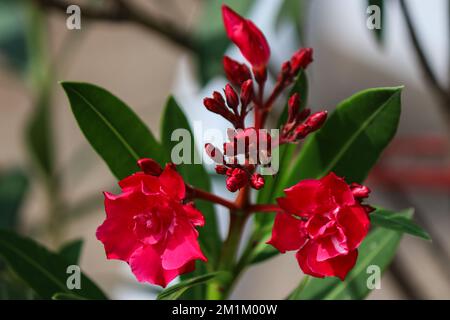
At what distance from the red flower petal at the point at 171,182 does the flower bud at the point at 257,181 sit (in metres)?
0.05

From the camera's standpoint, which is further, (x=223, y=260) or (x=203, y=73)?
(x=203, y=73)

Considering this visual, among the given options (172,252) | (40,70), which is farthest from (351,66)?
(172,252)

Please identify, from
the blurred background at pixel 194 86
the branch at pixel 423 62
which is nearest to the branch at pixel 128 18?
the blurred background at pixel 194 86

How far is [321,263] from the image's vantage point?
1.50ft

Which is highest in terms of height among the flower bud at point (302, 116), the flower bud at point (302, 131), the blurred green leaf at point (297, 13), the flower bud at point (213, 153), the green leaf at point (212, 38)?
the blurred green leaf at point (297, 13)

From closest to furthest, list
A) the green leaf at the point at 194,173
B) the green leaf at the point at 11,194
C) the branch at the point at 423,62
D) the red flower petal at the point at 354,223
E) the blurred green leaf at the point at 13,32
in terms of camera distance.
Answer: the red flower petal at the point at 354,223, the green leaf at the point at 194,173, the branch at the point at 423,62, the green leaf at the point at 11,194, the blurred green leaf at the point at 13,32

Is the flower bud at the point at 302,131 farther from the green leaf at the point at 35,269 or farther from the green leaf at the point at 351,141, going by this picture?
the green leaf at the point at 35,269

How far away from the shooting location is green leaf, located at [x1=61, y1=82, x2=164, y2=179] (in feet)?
1.76

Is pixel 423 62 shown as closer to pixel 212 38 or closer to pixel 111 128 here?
pixel 212 38

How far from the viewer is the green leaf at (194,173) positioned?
2.01ft

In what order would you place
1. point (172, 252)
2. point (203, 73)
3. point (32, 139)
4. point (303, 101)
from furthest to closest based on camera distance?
point (32, 139)
point (203, 73)
point (303, 101)
point (172, 252)

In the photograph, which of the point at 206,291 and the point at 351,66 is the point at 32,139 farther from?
the point at 351,66
